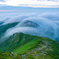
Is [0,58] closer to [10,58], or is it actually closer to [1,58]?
[1,58]

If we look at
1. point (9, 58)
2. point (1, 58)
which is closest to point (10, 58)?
point (9, 58)

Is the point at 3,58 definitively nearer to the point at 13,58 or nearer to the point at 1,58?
the point at 1,58

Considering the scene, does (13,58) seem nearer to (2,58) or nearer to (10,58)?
(10,58)

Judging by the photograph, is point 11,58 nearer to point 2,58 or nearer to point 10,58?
point 10,58

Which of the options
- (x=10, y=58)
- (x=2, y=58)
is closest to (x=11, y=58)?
(x=10, y=58)

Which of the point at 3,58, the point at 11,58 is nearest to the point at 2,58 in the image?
the point at 3,58
